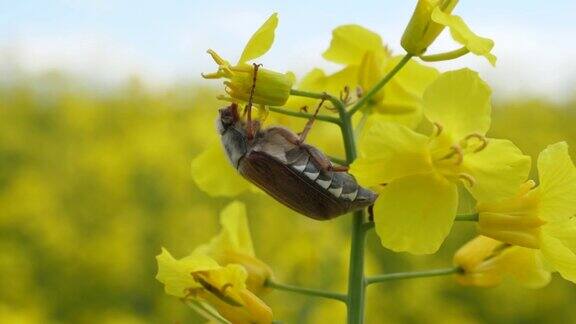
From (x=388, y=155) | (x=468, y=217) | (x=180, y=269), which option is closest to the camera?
(x=388, y=155)

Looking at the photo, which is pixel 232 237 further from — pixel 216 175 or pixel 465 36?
pixel 465 36

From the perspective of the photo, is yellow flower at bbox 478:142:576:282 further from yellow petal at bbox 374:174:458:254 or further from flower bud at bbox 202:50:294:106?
flower bud at bbox 202:50:294:106

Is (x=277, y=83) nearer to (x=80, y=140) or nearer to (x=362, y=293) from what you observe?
(x=362, y=293)

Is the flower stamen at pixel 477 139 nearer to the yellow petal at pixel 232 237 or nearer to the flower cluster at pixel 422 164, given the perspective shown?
the flower cluster at pixel 422 164

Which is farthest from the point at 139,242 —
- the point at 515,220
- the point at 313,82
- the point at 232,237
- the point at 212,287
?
Result: the point at 515,220

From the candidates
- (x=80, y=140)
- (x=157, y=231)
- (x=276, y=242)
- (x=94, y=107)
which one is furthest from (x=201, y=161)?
(x=94, y=107)

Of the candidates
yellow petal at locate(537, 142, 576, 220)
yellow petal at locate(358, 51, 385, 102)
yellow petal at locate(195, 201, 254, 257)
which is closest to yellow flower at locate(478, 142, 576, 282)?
yellow petal at locate(537, 142, 576, 220)

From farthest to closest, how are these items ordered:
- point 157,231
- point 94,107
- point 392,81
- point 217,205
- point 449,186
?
point 94,107 < point 217,205 < point 157,231 < point 392,81 < point 449,186
